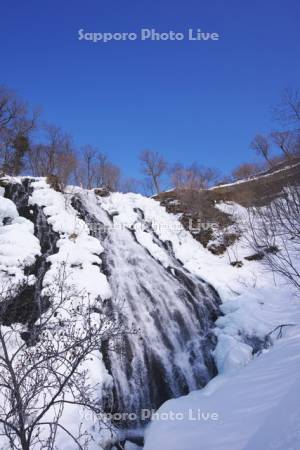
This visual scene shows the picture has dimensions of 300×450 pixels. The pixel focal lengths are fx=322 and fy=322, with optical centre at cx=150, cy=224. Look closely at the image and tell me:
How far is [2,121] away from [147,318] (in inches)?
694

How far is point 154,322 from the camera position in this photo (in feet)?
35.0

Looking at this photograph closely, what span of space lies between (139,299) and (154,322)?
3.50 ft

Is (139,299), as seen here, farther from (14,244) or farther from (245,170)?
(245,170)

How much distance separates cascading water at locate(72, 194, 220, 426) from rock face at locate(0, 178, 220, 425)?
23 mm

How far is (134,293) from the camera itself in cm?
1153

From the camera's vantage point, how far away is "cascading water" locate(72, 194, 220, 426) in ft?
28.8

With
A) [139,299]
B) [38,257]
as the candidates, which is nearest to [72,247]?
[38,257]

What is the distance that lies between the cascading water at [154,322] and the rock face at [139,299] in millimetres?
23

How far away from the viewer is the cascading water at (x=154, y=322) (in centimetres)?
877

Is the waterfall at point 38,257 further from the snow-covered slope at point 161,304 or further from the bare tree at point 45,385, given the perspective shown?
the bare tree at point 45,385

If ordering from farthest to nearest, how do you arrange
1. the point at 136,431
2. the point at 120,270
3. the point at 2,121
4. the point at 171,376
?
1. the point at 2,121
2. the point at 120,270
3. the point at 171,376
4. the point at 136,431

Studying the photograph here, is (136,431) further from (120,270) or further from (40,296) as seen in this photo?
(120,270)

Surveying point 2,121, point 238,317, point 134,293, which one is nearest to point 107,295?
point 134,293

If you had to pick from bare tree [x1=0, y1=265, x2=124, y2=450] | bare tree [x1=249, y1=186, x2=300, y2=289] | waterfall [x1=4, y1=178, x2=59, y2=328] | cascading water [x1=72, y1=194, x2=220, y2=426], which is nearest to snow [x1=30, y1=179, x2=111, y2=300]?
waterfall [x1=4, y1=178, x2=59, y2=328]
